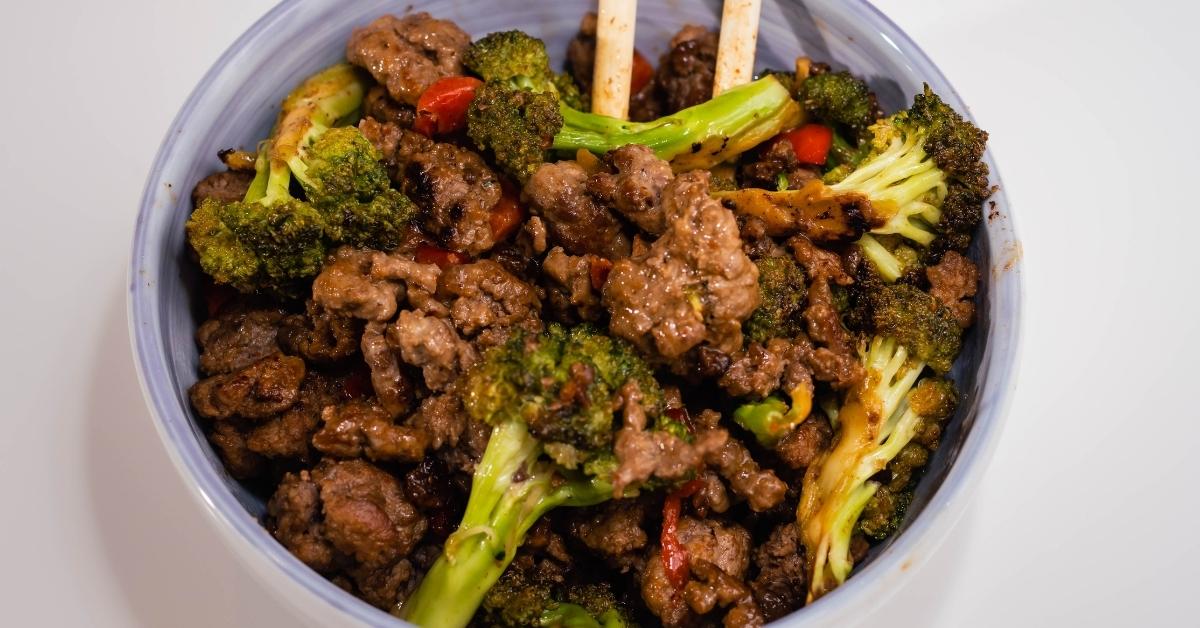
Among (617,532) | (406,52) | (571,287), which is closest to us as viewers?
(617,532)

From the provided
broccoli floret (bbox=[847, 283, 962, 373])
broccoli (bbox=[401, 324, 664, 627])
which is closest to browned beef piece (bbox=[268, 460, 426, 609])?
broccoli (bbox=[401, 324, 664, 627])

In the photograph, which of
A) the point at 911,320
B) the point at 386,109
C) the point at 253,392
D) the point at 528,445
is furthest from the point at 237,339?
the point at 911,320

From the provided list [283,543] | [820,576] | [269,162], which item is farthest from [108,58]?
[820,576]

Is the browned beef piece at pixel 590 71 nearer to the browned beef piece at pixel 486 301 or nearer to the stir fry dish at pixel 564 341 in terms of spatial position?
the stir fry dish at pixel 564 341

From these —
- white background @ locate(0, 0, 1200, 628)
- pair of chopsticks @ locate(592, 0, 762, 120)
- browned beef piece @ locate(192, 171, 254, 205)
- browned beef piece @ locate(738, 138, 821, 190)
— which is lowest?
white background @ locate(0, 0, 1200, 628)

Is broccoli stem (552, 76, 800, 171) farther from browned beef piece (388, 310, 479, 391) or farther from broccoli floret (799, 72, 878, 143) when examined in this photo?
browned beef piece (388, 310, 479, 391)

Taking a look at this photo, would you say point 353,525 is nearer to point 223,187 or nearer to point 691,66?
point 223,187
